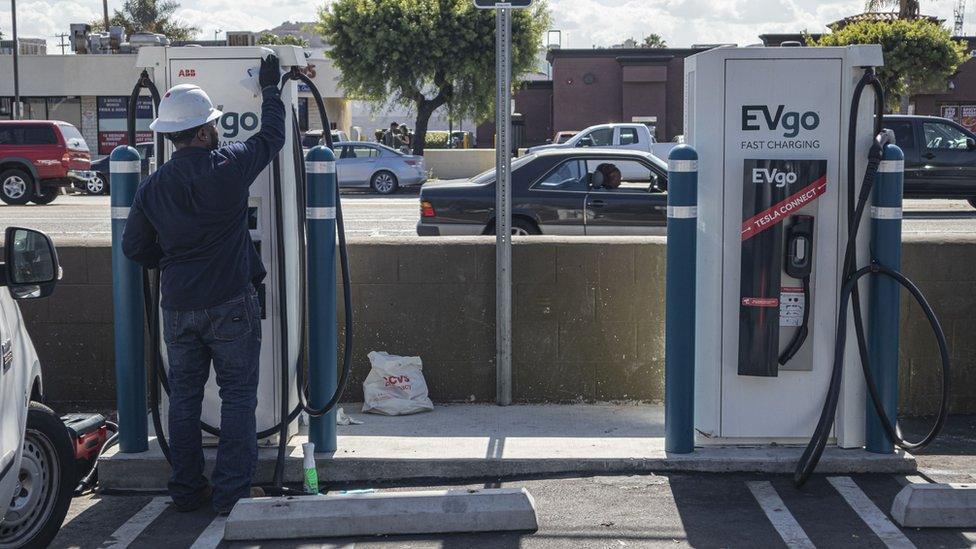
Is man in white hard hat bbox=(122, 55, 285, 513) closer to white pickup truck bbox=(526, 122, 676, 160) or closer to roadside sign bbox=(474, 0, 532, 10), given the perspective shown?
roadside sign bbox=(474, 0, 532, 10)

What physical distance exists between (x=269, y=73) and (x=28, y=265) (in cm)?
154

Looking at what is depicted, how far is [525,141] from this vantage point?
49.5 meters

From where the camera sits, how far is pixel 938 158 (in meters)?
21.8

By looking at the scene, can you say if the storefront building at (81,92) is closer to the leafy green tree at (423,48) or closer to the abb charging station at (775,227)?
the leafy green tree at (423,48)

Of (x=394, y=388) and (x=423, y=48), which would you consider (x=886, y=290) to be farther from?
(x=423, y=48)

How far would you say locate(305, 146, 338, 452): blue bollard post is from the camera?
5.69m

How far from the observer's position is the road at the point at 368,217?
18.3m

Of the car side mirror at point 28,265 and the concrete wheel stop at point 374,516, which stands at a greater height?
the car side mirror at point 28,265

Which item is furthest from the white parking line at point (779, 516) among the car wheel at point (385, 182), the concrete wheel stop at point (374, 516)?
the car wheel at point (385, 182)

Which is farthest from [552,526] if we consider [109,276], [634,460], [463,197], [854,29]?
[854,29]

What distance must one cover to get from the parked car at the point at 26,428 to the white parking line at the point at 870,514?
11.8 feet

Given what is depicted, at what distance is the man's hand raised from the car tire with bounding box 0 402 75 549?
72.0 inches

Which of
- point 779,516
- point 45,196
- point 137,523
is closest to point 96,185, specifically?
point 45,196

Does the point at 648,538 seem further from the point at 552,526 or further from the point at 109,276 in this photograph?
the point at 109,276
